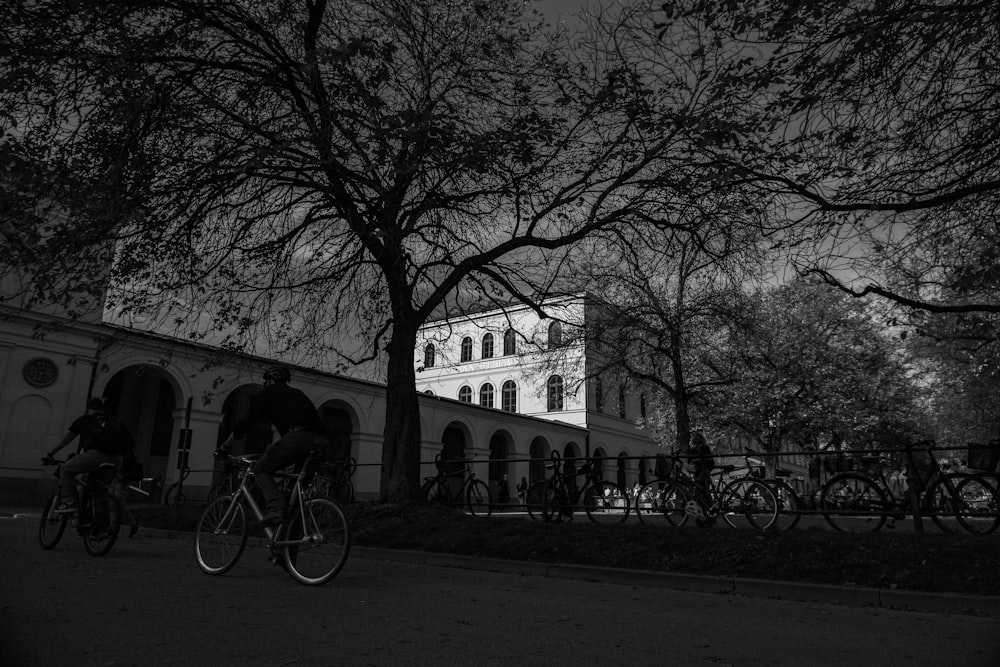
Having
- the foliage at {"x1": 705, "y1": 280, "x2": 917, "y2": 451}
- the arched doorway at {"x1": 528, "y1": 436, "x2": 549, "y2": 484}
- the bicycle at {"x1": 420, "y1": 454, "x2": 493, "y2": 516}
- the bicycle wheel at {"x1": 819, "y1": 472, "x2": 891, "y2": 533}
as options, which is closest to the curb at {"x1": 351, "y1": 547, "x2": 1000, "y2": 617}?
the bicycle wheel at {"x1": 819, "y1": 472, "x2": 891, "y2": 533}

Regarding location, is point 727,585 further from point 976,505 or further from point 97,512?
point 97,512

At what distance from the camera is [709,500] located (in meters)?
10.5

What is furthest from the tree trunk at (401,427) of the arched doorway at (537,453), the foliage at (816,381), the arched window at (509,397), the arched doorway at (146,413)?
the arched window at (509,397)

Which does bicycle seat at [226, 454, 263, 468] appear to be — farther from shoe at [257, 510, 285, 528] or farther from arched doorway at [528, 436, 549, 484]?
arched doorway at [528, 436, 549, 484]

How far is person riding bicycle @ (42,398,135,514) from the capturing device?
23.2 feet

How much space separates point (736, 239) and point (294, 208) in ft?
25.3

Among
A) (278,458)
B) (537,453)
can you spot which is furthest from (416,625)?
(537,453)

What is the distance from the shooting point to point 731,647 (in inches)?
153

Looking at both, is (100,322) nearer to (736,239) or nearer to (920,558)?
(736,239)

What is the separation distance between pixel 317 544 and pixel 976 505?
834cm

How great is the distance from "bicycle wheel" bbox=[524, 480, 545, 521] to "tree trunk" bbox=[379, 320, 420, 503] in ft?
8.60

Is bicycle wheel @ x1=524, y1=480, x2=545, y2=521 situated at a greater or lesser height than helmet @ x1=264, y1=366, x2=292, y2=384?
lesser

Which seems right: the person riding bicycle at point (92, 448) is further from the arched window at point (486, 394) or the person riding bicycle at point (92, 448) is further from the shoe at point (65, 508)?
the arched window at point (486, 394)

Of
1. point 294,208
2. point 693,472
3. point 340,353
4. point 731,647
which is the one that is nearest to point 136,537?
point 340,353
